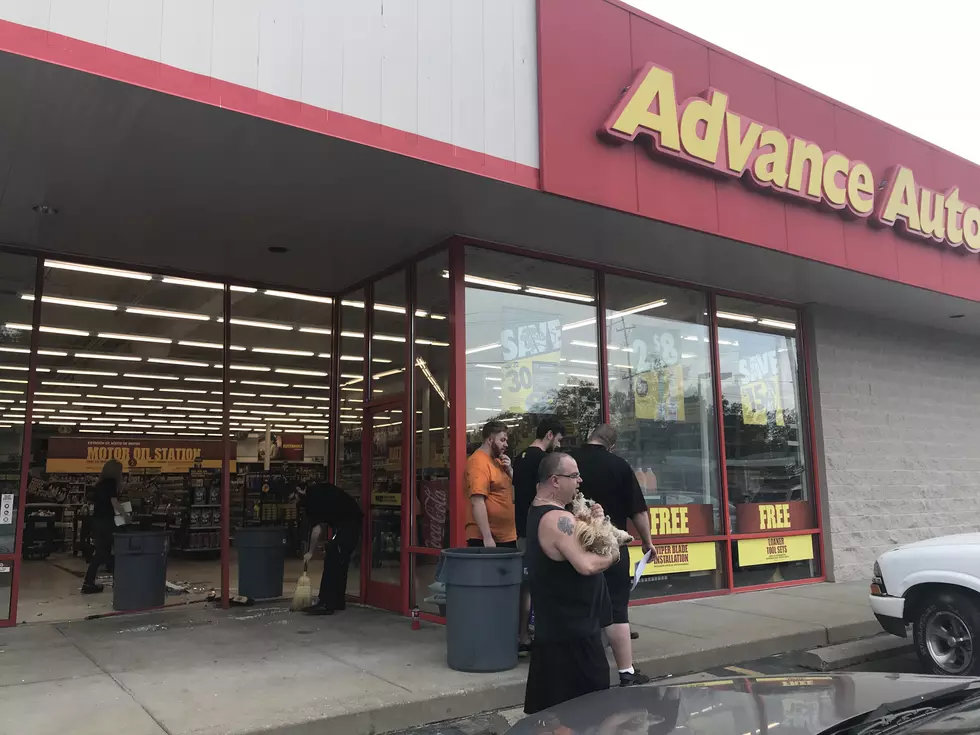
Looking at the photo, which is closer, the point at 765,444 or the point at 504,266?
the point at 504,266

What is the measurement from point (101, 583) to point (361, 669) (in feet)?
22.2

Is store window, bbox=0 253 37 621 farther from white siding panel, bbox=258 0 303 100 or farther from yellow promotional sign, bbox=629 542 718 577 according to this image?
yellow promotional sign, bbox=629 542 718 577

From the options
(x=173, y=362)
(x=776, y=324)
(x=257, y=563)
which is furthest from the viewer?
(x=173, y=362)

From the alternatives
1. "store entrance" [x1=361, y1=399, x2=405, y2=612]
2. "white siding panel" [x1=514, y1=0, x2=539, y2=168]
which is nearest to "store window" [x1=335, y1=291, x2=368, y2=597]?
"store entrance" [x1=361, y1=399, x2=405, y2=612]

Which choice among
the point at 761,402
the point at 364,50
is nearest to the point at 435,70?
the point at 364,50

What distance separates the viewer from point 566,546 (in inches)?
146

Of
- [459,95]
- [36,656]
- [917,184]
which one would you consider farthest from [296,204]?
[917,184]

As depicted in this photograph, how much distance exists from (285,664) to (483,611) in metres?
1.67

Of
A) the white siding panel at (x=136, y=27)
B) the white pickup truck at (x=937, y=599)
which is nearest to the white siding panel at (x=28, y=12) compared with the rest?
the white siding panel at (x=136, y=27)

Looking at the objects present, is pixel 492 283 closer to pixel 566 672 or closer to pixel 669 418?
pixel 669 418

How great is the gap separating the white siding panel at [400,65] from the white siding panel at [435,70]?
0.18 feet

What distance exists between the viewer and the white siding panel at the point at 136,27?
4.84m

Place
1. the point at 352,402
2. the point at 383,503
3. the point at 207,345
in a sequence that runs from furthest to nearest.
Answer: the point at 207,345 → the point at 352,402 → the point at 383,503

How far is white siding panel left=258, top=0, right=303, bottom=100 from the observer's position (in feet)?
→ 17.6
